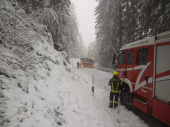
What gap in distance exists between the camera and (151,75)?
10.3ft

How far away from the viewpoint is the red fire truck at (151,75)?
2.66m

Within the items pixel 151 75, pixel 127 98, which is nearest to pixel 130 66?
pixel 151 75

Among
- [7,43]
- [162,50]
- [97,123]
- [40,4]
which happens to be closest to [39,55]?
[7,43]

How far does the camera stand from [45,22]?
625 cm

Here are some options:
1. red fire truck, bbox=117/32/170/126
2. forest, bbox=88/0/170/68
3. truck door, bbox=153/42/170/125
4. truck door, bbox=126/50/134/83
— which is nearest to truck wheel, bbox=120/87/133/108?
red fire truck, bbox=117/32/170/126

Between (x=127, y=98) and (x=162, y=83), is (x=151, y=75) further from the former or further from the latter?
(x=127, y=98)

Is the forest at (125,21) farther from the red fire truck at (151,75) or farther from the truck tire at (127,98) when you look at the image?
the truck tire at (127,98)

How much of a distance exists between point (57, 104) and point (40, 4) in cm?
725

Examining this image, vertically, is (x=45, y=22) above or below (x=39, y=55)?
above

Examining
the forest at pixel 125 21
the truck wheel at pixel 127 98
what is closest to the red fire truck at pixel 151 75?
the truck wheel at pixel 127 98

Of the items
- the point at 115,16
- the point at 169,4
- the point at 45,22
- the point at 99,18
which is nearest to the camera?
the point at 169,4

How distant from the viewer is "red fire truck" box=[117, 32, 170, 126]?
2.66m

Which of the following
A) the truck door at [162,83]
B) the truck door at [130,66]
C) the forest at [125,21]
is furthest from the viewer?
the forest at [125,21]

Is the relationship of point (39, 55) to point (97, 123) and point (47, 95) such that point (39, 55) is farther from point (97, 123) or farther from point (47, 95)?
point (97, 123)
